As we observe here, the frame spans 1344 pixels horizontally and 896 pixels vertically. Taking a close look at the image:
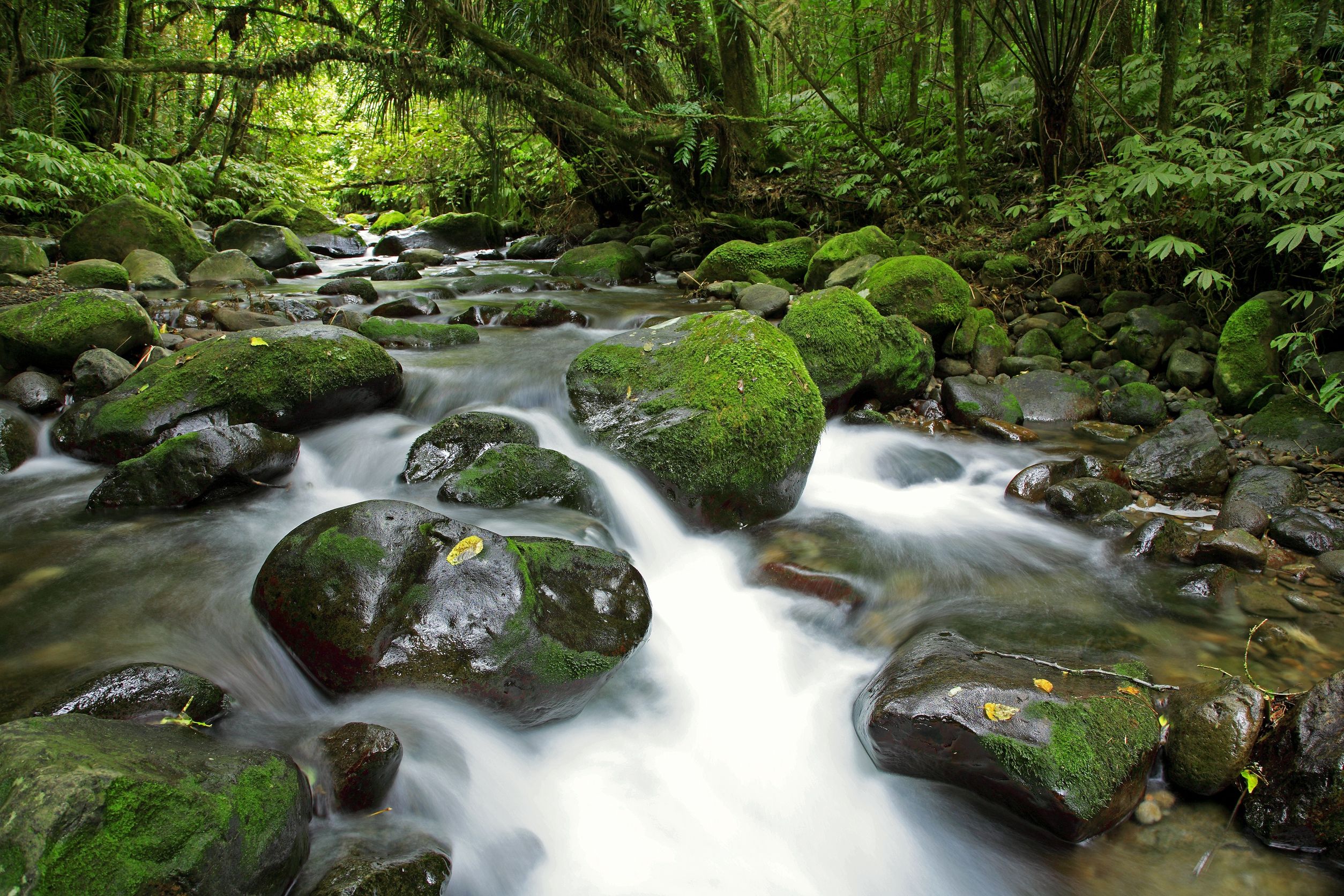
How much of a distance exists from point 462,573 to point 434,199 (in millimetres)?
19492

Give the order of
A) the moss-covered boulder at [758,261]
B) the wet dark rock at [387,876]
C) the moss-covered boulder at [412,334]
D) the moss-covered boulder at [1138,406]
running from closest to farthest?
1. the wet dark rock at [387,876]
2. the moss-covered boulder at [1138,406]
3. the moss-covered boulder at [412,334]
4. the moss-covered boulder at [758,261]

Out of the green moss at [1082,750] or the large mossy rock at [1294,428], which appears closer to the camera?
the green moss at [1082,750]

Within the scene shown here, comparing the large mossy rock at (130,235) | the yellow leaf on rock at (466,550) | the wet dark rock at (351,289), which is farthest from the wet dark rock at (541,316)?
the yellow leaf on rock at (466,550)

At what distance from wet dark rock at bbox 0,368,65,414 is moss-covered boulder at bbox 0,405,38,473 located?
21 cm

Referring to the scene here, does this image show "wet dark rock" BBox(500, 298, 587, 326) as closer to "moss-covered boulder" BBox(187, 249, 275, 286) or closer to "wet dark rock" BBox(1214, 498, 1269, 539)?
"moss-covered boulder" BBox(187, 249, 275, 286)

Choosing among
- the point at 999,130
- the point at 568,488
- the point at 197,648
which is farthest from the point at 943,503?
the point at 999,130

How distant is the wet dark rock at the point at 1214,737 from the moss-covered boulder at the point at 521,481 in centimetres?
281

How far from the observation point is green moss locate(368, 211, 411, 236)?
62.3 ft

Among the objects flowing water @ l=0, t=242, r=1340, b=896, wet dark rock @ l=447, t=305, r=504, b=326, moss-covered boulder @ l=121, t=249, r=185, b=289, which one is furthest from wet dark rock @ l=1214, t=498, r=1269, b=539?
moss-covered boulder @ l=121, t=249, r=185, b=289

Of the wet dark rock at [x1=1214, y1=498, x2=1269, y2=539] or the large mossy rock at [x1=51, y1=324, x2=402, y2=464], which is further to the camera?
the large mossy rock at [x1=51, y1=324, x2=402, y2=464]

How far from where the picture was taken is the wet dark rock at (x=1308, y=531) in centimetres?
387

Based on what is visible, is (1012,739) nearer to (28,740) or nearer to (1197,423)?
(28,740)

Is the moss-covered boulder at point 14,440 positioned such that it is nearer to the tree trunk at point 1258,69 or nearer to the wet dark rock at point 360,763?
the wet dark rock at point 360,763

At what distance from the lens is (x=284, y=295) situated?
835cm
